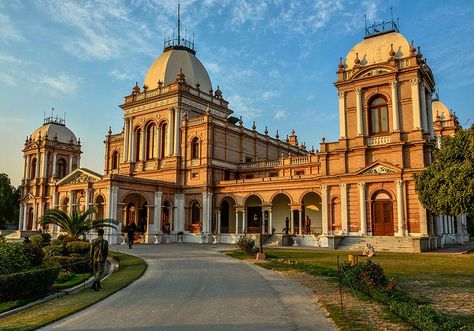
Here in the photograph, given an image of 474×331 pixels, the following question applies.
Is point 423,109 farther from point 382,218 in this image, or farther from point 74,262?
point 74,262

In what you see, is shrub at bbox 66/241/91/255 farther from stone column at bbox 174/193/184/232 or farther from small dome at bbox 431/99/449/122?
small dome at bbox 431/99/449/122

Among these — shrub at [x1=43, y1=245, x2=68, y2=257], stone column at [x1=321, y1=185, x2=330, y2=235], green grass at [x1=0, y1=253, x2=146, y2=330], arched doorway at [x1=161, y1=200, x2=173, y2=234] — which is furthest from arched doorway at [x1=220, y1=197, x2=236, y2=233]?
Result: green grass at [x1=0, y1=253, x2=146, y2=330]

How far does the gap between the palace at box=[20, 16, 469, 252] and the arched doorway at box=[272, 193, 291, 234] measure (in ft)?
0.38

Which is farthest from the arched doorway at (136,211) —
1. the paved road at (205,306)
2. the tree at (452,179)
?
the paved road at (205,306)

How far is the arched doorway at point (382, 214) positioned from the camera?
31.8m

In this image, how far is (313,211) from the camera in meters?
41.7

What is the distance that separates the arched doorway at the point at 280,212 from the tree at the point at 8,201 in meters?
46.0

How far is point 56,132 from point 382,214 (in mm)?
51065

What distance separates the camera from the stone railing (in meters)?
33.2

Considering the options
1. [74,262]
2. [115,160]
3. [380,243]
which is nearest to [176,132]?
[115,160]

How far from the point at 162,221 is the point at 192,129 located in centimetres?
1028

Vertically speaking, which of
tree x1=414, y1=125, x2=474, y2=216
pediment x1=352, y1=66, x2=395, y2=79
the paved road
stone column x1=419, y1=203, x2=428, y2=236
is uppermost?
pediment x1=352, y1=66, x2=395, y2=79

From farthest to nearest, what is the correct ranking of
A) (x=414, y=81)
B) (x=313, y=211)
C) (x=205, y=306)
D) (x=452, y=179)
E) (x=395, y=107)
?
(x=313, y=211) → (x=395, y=107) → (x=414, y=81) → (x=452, y=179) → (x=205, y=306)

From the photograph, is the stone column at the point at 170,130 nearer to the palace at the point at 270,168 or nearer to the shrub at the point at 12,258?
the palace at the point at 270,168
